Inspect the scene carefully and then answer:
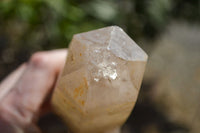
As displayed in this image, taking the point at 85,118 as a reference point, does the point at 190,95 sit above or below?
below

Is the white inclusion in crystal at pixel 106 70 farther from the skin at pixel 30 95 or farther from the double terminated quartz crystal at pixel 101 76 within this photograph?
the skin at pixel 30 95

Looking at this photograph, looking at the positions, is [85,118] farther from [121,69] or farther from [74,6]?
[74,6]

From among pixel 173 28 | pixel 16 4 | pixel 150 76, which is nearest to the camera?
pixel 16 4

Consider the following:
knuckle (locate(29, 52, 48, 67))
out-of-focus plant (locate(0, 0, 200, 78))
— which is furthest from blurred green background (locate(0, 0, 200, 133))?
knuckle (locate(29, 52, 48, 67))

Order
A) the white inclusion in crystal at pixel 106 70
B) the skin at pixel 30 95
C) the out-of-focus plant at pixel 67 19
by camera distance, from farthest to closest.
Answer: the out-of-focus plant at pixel 67 19
the skin at pixel 30 95
the white inclusion in crystal at pixel 106 70

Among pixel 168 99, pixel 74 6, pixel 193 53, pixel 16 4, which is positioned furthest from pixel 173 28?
pixel 16 4

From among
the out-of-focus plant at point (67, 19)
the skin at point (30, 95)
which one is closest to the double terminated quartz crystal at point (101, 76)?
the skin at point (30, 95)
